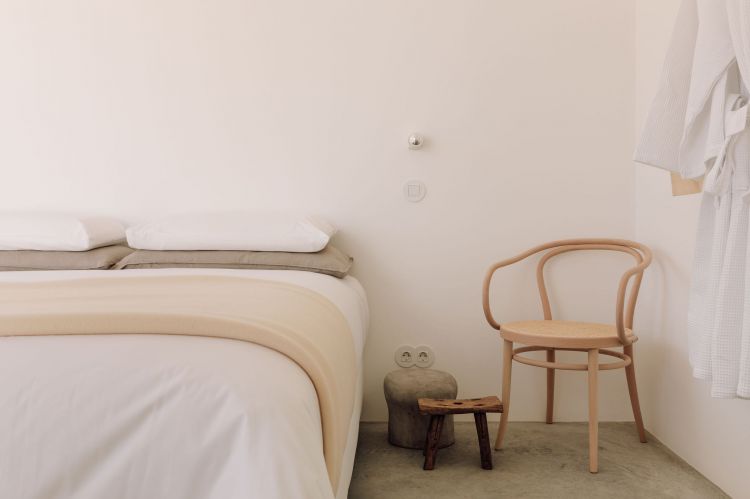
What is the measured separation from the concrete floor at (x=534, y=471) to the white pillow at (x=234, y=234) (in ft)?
2.64

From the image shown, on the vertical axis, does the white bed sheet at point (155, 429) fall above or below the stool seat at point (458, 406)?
above

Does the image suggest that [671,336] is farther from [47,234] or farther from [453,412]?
[47,234]

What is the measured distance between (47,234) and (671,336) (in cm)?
234

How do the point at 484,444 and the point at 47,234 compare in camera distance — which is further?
the point at 47,234

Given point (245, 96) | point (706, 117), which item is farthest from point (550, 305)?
point (245, 96)

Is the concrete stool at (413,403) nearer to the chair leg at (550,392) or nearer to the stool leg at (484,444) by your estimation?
the stool leg at (484,444)

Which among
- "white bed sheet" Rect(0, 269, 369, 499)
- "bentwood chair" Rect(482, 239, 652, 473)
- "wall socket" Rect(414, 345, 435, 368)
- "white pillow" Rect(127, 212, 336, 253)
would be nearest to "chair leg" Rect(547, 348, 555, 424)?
"bentwood chair" Rect(482, 239, 652, 473)

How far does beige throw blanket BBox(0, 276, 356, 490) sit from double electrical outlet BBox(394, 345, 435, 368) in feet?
3.65

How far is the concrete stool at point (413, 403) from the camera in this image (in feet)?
7.77

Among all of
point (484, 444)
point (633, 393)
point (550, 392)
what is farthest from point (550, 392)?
point (484, 444)

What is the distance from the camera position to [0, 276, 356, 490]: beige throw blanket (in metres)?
1.17

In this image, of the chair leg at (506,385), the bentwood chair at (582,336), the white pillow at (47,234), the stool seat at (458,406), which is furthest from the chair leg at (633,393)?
the white pillow at (47,234)

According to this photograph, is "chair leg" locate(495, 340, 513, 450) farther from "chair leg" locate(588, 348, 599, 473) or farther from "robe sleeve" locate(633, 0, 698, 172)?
"robe sleeve" locate(633, 0, 698, 172)

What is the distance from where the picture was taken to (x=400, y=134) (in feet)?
9.17
